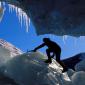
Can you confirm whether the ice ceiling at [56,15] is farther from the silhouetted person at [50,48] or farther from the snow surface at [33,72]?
A: the snow surface at [33,72]

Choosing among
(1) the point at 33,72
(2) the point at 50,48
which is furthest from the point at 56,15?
(2) the point at 50,48

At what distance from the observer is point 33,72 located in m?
12.3

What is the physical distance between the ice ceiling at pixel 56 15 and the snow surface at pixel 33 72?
115 centimetres

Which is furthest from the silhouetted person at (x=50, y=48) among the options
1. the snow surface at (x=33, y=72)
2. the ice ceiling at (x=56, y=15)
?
the ice ceiling at (x=56, y=15)

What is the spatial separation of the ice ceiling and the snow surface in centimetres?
115

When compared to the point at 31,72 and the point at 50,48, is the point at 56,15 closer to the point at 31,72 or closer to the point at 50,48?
the point at 31,72

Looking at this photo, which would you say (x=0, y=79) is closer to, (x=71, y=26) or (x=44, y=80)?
(x=44, y=80)

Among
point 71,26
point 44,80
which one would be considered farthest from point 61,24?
point 44,80

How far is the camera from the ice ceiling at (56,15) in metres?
11.1

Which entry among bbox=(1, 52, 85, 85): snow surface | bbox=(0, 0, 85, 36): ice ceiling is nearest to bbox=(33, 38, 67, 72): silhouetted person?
bbox=(1, 52, 85, 85): snow surface

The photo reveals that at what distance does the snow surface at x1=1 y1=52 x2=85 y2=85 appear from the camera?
1198cm

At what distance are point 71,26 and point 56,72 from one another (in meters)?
2.14

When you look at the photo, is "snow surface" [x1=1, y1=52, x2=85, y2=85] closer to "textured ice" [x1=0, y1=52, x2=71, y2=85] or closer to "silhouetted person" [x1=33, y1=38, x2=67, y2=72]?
"textured ice" [x1=0, y1=52, x2=71, y2=85]

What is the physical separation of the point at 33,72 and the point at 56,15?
7.08 ft
